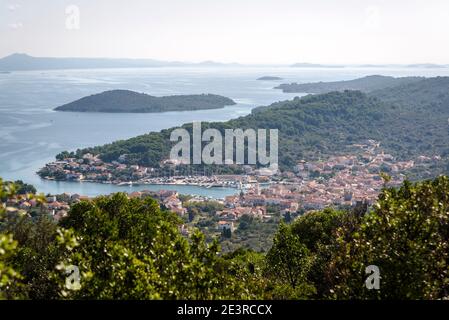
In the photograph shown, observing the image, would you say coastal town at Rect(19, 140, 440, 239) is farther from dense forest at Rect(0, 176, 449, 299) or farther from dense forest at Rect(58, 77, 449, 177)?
dense forest at Rect(0, 176, 449, 299)

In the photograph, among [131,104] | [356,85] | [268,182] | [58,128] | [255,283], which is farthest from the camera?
[356,85]

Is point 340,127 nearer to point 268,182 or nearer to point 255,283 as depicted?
point 268,182

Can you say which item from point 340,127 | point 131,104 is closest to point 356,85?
point 340,127

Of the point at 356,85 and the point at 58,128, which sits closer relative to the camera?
the point at 58,128

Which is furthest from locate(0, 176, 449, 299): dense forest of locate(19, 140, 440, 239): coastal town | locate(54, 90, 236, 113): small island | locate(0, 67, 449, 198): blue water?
locate(54, 90, 236, 113): small island

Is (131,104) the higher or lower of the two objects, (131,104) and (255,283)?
the lower

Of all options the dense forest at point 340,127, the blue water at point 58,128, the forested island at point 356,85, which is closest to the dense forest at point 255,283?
the blue water at point 58,128
